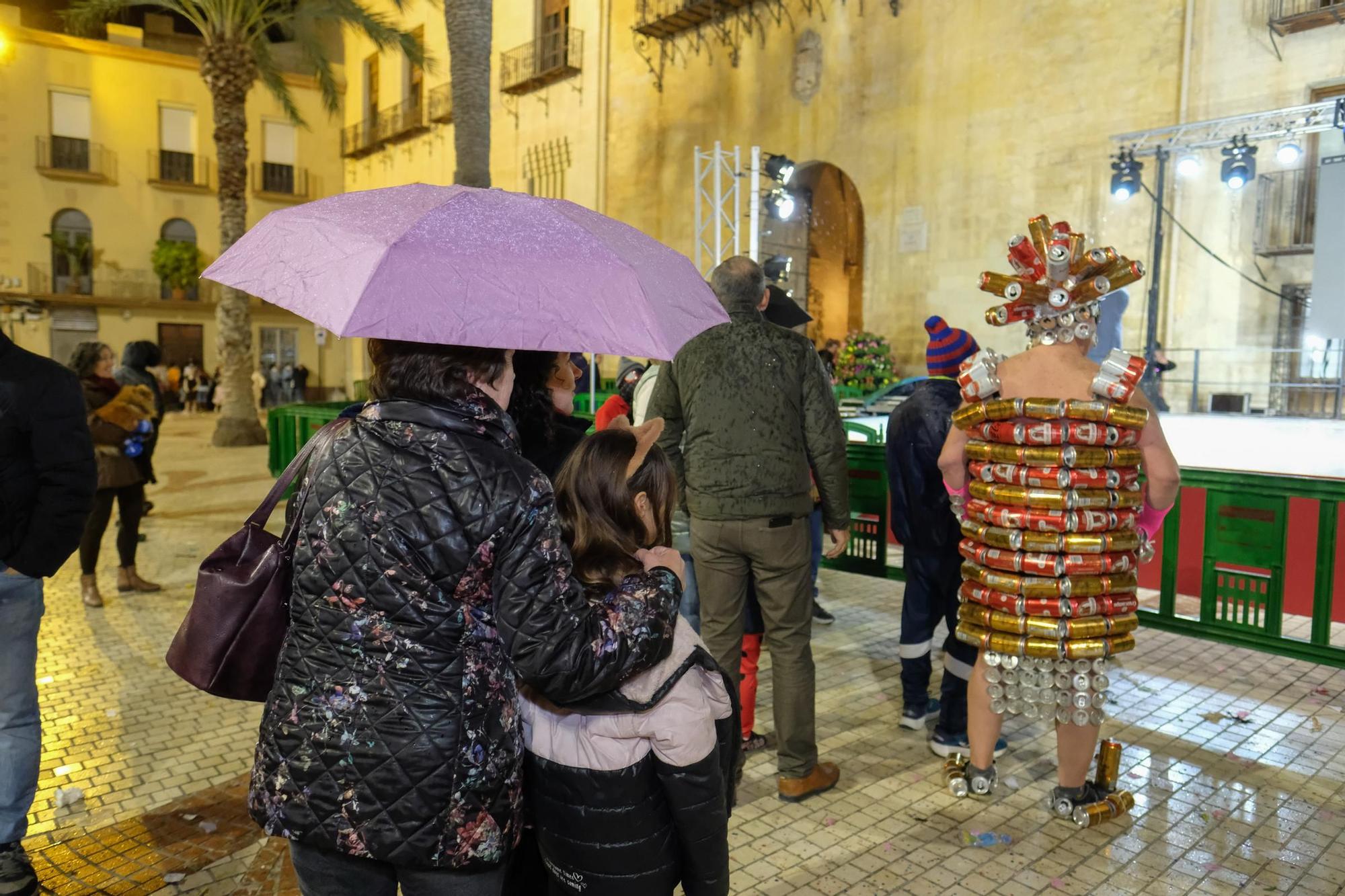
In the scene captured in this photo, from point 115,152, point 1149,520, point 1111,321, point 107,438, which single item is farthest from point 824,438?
point 115,152

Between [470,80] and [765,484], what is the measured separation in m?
9.66

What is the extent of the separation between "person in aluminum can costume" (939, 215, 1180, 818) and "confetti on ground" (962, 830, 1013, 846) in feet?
0.93

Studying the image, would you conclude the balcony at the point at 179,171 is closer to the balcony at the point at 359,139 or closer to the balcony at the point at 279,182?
the balcony at the point at 279,182

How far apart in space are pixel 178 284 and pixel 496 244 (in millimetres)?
32092

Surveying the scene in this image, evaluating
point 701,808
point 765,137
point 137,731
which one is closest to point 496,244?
point 701,808

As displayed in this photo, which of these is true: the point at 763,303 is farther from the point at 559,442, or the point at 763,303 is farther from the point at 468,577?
the point at 468,577

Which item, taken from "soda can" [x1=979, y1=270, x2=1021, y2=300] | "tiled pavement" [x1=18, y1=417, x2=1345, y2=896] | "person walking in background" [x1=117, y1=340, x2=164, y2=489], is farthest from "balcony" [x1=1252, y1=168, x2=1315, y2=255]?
"person walking in background" [x1=117, y1=340, x2=164, y2=489]

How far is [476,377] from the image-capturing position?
1.63 metres

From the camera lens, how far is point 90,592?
20.4ft

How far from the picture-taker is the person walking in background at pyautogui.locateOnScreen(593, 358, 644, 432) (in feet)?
16.1

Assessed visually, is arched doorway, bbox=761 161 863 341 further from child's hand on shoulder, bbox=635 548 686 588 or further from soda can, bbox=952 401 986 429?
child's hand on shoulder, bbox=635 548 686 588

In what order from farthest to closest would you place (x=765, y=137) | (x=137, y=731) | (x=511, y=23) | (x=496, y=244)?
(x=511, y=23) < (x=765, y=137) < (x=137, y=731) < (x=496, y=244)

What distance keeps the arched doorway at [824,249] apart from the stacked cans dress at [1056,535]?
1634 cm

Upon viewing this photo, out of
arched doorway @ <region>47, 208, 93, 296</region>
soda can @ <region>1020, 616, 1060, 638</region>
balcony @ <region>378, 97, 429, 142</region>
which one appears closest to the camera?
soda can @ <region>1020, 616, 1060, 638</region>
